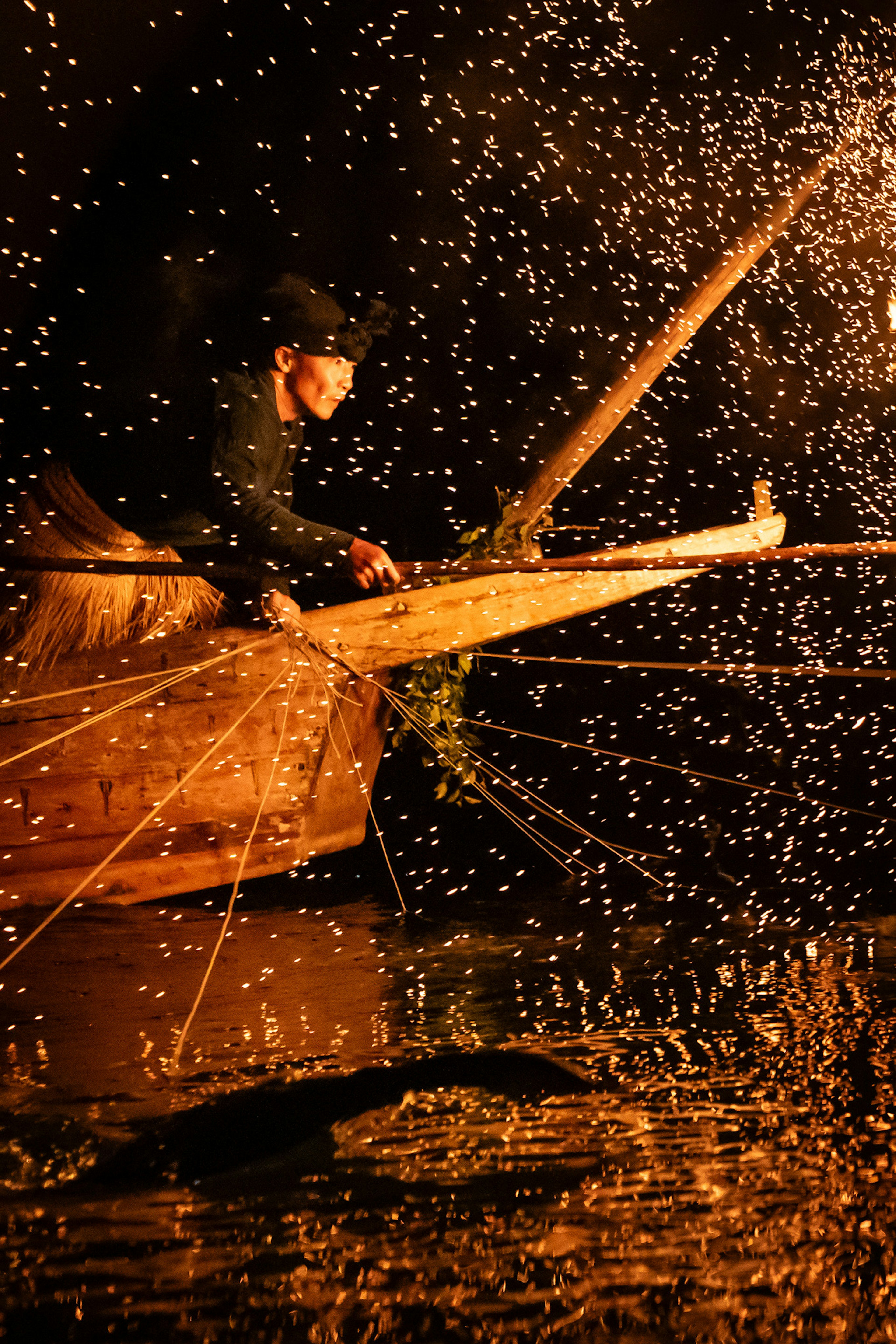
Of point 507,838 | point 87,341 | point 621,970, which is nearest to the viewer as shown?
point 621,970

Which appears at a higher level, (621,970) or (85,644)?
(85,644)

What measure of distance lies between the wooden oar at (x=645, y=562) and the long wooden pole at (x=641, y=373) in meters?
1.23

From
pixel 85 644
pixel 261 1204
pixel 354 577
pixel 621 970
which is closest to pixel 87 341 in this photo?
pixel 85 644

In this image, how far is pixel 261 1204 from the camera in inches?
68.1

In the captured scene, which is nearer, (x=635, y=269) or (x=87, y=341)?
(x=87, y=341)

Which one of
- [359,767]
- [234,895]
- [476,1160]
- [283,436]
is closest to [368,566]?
[283,436]

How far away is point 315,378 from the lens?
3.74 m

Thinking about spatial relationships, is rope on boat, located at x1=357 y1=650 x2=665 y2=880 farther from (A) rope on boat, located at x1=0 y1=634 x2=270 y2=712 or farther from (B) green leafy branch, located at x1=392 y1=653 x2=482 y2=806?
(A) rope on boat, located at x1=0 y1=634 x2=270 y2=712

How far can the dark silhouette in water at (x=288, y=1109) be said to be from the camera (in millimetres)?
1858

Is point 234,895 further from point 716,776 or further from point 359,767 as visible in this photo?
point 716,776

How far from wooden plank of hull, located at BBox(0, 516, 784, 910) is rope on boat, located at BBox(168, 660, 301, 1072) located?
38 mm

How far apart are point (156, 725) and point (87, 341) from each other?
5.49 ft

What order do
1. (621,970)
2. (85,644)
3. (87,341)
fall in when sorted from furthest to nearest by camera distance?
1. (87,341)
2. (85,644)
3. (621,970)

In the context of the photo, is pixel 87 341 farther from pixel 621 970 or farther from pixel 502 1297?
pixel 502 1297
